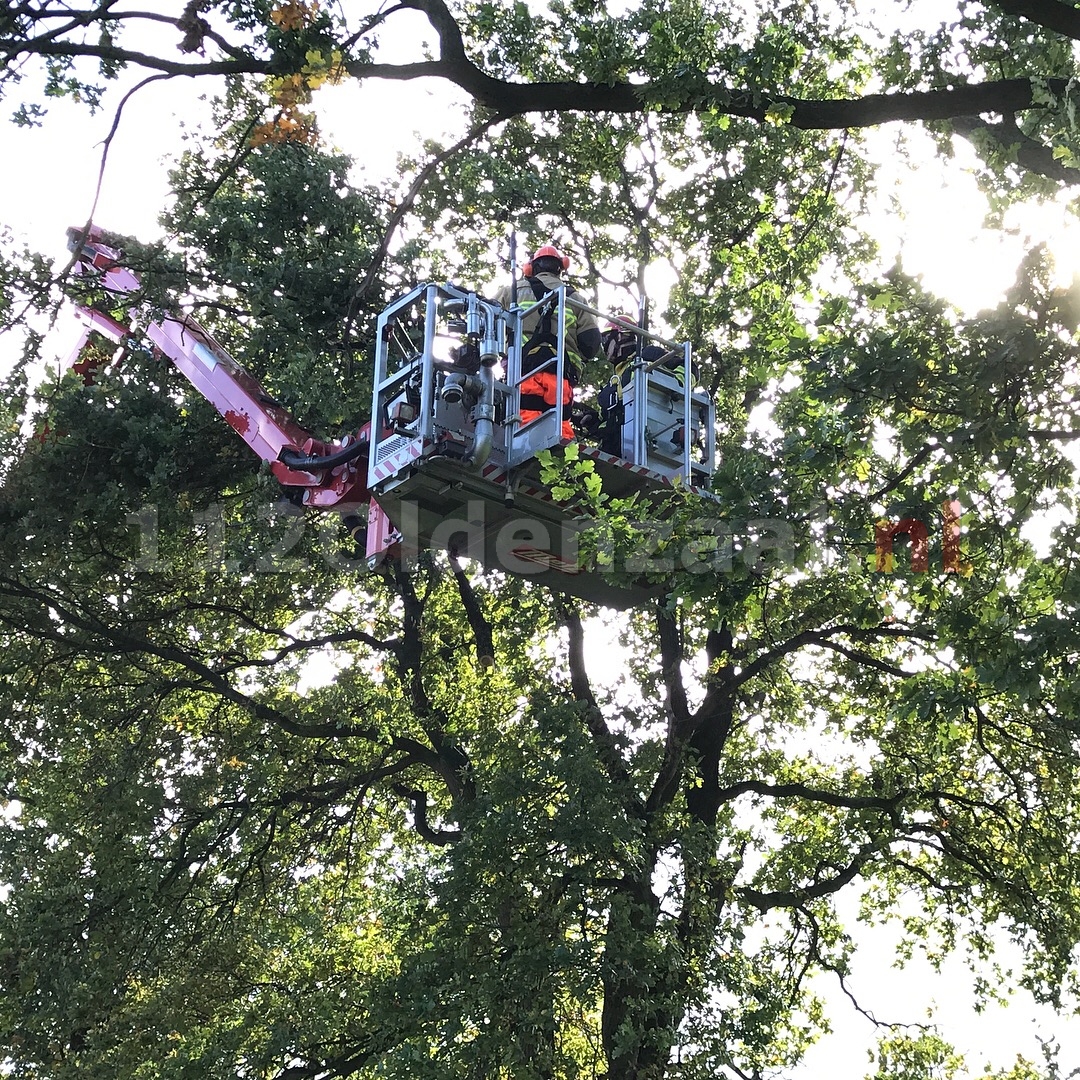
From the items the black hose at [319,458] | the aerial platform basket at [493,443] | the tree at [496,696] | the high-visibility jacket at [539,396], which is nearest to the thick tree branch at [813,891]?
the tree at [496,696]

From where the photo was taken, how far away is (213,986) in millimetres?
15000

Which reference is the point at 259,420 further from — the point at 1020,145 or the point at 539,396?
the point at 1020,145

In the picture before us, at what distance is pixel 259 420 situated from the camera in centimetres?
1182

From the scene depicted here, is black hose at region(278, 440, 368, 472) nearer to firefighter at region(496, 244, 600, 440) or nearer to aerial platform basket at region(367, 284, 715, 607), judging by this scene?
aerial platform basket at region(367, 284, 715, 607)

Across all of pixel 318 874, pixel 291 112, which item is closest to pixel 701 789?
pixel 318 874

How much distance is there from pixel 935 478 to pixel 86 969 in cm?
1015

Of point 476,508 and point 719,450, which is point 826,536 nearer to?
point 476,508

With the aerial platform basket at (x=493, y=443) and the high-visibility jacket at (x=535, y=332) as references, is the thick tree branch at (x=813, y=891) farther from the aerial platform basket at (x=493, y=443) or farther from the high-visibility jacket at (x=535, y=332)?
the high-visibility jacket at (x=535, y=332)

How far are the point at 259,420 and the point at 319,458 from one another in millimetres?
987

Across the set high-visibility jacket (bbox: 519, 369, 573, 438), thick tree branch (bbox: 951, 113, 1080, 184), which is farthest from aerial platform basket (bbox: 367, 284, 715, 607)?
Result: thick tree branch (bbox: 951, 113, 1080, 184)

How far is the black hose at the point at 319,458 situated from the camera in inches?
420

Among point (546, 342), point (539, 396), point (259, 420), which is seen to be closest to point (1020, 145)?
point (546, 342)

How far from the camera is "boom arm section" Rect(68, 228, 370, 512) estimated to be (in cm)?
1100

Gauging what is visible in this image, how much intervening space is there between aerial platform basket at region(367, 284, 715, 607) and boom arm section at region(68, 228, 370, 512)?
140cm
